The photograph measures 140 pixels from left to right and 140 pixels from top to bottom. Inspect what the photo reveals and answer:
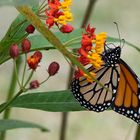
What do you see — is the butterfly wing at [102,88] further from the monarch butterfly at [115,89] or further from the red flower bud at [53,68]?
the red flower bud at [53,68]

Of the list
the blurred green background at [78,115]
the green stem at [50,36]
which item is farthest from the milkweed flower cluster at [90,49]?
the blurred green background at [78,115]

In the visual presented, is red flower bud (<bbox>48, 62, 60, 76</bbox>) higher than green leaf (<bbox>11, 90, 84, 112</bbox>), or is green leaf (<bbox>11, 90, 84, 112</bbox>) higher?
red flower bud (<bbox>48, 62, 60, 76</bbox>)

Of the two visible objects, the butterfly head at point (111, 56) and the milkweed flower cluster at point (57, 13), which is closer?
the milkweed flower cluster at point (57, 13)

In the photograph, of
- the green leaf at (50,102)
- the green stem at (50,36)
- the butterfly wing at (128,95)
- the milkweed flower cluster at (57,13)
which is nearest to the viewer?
the green stem at (50,36)

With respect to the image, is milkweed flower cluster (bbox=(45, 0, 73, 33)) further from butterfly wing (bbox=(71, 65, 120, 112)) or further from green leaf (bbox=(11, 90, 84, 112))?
butterfly wing (bbox=(71, 65, 120, 112))

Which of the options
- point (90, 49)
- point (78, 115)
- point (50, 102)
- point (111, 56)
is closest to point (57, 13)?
point (90, 49)

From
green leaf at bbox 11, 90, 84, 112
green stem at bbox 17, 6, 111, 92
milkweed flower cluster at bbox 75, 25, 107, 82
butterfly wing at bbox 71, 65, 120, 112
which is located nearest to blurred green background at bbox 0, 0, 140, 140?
butterfly wing at bbox 71, 65, 120, 112

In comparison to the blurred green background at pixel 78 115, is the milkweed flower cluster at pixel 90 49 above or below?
below

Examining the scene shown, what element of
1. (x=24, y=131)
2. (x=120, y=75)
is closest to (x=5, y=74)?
(x=24, y=131)

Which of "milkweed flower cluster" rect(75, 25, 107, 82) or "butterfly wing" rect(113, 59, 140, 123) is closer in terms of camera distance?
"milkweed flower cluster" rect(75, 25, 107, 82)

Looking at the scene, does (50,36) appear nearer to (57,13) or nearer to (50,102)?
(57,13)
